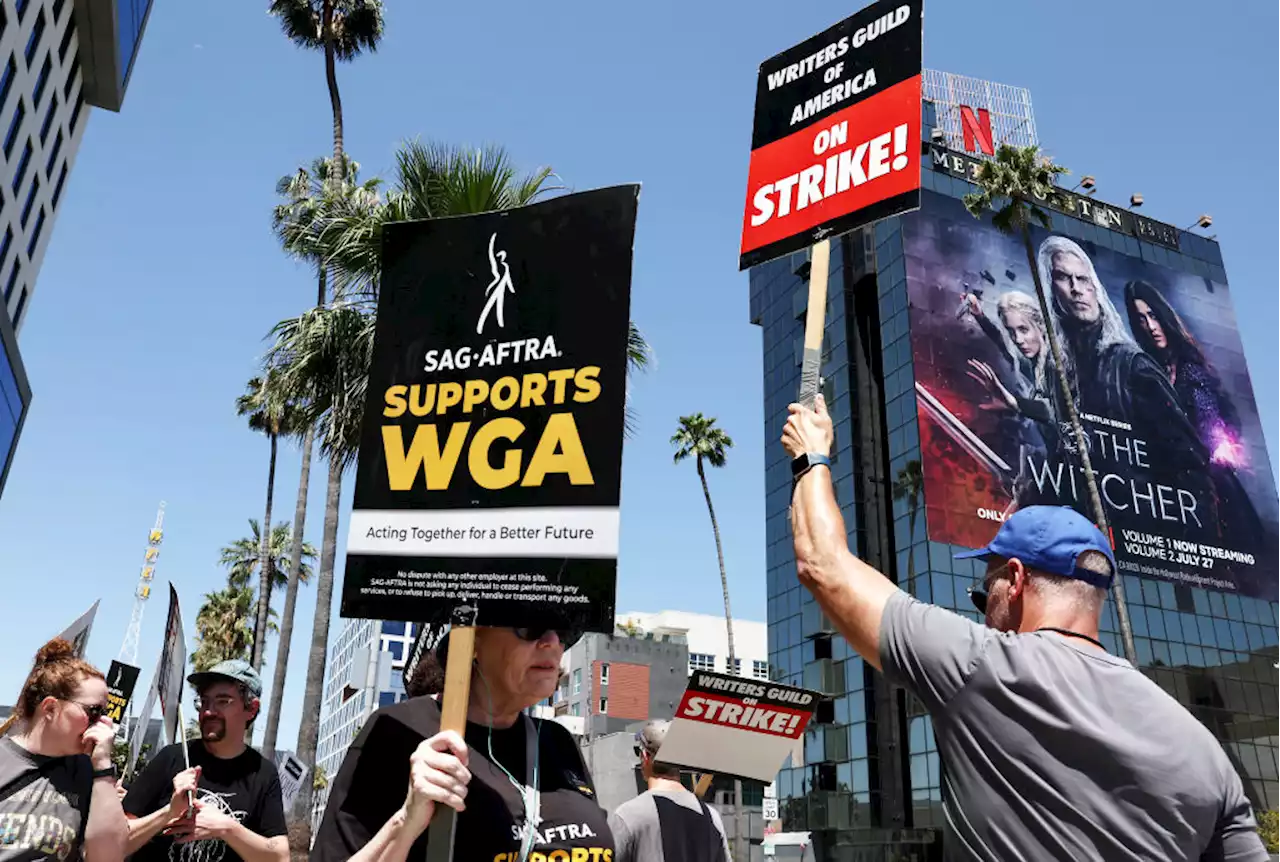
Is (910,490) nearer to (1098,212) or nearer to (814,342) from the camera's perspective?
(1098,212)

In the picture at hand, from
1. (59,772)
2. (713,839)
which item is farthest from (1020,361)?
(59,772)

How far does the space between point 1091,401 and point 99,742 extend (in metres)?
56.7

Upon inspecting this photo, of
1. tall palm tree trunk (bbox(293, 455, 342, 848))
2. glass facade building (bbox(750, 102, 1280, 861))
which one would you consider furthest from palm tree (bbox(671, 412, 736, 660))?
tall palm tree trunk (bbox(293, 455, 342, 848))

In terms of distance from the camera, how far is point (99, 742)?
3850 mm

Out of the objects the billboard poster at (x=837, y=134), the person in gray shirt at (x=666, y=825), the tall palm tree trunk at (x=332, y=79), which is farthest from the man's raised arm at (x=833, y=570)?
the tall palm tree trunk at (x=332, y=79)

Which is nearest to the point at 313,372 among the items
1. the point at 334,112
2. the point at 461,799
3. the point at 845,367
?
the point at 334,112

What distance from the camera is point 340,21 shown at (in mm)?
22016

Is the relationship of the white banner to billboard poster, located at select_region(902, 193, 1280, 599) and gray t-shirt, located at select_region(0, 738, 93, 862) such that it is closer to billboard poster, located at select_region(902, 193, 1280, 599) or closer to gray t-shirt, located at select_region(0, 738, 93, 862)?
gray t-shirt, located at select_region(0, 738, 93, 862)

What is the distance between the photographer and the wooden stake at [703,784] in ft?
18.9

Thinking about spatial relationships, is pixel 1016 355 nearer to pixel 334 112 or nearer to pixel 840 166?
pixel 334 112

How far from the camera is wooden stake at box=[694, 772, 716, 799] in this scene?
18.9ft

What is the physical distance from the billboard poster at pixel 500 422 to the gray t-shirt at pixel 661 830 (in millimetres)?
2452

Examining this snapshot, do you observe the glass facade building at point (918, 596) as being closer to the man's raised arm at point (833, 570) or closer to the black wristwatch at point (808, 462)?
the black wristwatch at point (808, 462)

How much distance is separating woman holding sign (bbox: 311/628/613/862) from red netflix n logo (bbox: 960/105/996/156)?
6190 cm
